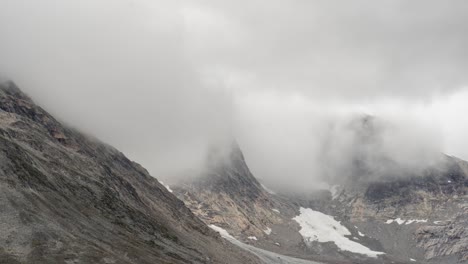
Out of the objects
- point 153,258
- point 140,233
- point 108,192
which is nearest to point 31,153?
point 108,192

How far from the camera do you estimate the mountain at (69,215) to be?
10550 cm

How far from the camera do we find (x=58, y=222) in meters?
118

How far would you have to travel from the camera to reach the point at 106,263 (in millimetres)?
107625

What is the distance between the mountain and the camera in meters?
106

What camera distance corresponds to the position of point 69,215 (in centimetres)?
12675

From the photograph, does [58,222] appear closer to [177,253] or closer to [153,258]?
[153,258]

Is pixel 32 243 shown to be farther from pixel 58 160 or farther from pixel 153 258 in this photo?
pixel 58 160

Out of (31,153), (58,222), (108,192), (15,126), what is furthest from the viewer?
(15,126)

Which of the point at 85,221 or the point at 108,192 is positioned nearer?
the point at 85,221

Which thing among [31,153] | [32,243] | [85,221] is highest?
[31,153]

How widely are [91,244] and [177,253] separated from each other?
1686 inches

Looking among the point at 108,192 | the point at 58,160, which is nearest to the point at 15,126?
the point at 58,160

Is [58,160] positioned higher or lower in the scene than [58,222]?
higher

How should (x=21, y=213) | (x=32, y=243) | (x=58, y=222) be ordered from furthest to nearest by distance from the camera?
1. (x=58, y=222)
2. (x=21, y=213)
3. (x=32, y=243)
